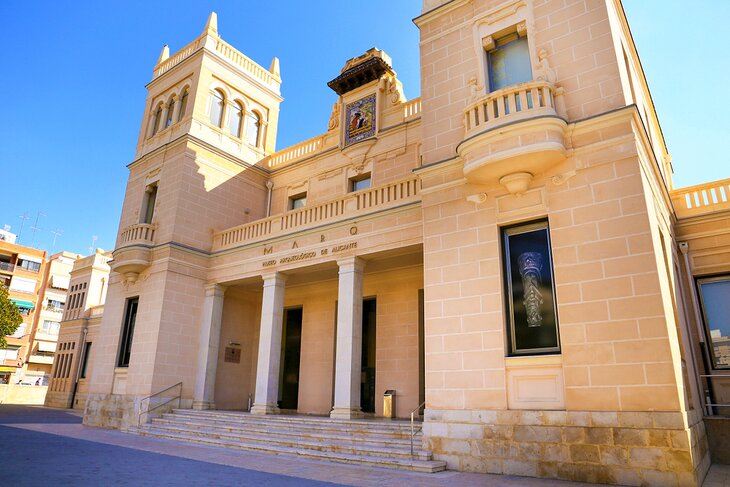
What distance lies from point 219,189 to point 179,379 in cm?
748

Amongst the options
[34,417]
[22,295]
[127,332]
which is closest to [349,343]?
[127,332]

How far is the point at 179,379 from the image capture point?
53.3 ft

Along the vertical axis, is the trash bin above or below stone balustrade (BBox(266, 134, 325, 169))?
below

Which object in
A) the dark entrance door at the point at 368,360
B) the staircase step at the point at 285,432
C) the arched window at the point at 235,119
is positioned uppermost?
the arched window at the point at 235,119

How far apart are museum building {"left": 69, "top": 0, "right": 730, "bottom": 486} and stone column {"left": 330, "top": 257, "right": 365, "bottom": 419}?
2.5 inches

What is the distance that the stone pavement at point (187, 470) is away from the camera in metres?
6.61

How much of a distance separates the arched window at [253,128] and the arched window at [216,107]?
1.29 m

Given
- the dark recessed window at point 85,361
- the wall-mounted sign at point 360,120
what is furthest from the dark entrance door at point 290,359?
the dark recessed window at point 85,361

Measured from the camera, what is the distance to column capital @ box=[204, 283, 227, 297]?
57.5 ft

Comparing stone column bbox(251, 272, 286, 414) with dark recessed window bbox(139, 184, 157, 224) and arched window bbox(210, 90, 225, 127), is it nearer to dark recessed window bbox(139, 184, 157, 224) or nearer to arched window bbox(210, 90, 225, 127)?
dark recessed window bbox(139, 184, 157, 224)

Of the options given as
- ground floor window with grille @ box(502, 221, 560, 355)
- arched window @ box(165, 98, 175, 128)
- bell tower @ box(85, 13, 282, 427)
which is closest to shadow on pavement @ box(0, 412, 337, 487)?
ground floor window with grille @ box(502, 221, 560, 355)

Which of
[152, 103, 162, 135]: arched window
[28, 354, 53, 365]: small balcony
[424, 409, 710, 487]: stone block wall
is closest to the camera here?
[424, 409, 710, 487]: stone block wall

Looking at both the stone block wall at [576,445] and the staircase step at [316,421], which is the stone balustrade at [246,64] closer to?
the staircase step at [316,421]

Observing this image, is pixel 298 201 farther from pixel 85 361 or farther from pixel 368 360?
pixel 85 361
